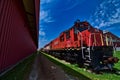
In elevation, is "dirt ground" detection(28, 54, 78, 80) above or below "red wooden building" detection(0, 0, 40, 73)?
below

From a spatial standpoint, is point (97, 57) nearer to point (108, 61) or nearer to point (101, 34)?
point (108, 61)

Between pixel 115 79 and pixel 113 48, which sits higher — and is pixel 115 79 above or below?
below

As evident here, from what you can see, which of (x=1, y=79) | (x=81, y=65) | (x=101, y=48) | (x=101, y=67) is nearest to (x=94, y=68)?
(x=101, y=67)

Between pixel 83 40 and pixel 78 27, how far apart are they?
164 cm

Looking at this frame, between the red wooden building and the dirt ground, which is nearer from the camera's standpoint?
the red wooden building

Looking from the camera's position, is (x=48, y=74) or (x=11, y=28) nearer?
(x=48, y=74)

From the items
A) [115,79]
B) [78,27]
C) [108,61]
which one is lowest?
[115,79]

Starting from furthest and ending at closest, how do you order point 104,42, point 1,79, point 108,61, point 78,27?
point 78,27, point 104,42, point 108,61, point 1,79

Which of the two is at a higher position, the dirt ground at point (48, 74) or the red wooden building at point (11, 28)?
the red wooden building at point (11, 28)

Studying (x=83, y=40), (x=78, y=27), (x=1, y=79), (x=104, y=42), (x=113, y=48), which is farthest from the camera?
(x=78, y=27)

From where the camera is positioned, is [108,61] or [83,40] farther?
[83,40]

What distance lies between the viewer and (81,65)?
29.9 ft

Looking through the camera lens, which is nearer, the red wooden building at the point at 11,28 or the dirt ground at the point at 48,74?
the red wooden building at the point at 11,28

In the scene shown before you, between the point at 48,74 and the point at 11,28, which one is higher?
the point at 11,28
